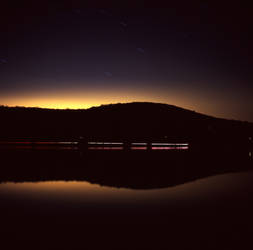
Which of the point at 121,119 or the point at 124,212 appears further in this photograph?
the point at 121,119

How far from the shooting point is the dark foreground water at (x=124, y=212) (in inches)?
193

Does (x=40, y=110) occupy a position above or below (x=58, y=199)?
above

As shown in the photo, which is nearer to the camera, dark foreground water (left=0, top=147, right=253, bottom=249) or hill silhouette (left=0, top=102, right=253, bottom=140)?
dark foreground water (left=0, top=147, right=253, bottom=249)

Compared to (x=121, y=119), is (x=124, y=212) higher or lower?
lower

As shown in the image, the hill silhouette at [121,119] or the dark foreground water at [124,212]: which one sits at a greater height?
the hill silhouette at [121,119]

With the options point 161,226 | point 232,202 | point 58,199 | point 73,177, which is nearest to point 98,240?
point 161,226

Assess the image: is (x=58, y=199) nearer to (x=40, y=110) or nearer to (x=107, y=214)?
(x=107, y=214)

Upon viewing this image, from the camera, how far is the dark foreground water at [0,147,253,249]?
4895 mm

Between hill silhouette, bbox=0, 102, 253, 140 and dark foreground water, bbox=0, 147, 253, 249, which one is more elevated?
hill silhouette, bbox=0, 102, 253, 140

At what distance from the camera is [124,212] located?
6762 millimetres

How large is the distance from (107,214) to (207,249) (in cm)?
257

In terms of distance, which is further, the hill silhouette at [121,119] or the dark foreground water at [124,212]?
the hill silhouette at [121,119]

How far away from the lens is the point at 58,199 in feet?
26.8

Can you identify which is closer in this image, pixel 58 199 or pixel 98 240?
pixel 98 240
